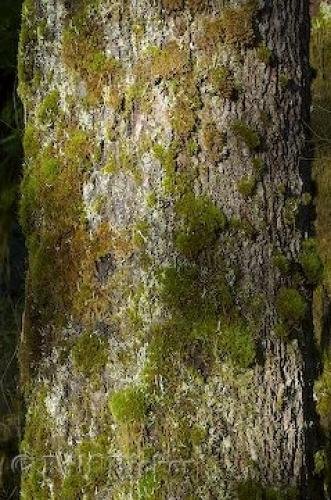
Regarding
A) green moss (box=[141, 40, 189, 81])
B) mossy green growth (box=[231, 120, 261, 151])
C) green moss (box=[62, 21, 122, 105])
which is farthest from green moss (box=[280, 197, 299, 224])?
green moss (box=[62, 21, 122, 105])

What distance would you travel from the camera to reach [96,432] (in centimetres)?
170

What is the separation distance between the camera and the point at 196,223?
167 cm

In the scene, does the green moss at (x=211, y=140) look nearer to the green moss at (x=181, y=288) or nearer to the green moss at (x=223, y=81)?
the green moss at (x=223, y=81)

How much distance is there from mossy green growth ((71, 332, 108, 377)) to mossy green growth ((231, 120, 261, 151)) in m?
0.53

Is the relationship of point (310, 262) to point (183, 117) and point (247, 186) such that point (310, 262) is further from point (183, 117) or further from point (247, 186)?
point (183, 117)

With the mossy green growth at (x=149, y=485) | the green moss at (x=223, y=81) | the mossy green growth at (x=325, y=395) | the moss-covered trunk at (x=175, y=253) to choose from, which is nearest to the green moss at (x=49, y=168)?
the moss-covered trunk at (x=175, y=253)

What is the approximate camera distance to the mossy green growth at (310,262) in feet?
5.83

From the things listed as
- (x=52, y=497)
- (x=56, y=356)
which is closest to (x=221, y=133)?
(x=56, y=356)

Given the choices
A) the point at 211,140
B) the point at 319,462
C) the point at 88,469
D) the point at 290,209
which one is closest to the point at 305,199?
the point at 290,209

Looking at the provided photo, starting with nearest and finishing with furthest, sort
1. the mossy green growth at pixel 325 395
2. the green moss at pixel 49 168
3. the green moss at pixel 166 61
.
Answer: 1. the green moss at pixel 166 61
2. the green moss at pixel 49 168
3. the mossy green growth at pixel 325 395

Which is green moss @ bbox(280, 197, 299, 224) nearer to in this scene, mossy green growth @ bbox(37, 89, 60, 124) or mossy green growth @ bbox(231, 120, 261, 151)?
mossy green growth @ bbox(231, 120, 261, 151)

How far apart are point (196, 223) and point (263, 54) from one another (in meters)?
0.40

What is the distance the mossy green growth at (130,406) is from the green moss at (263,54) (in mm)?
756

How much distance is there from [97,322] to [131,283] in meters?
0.12
